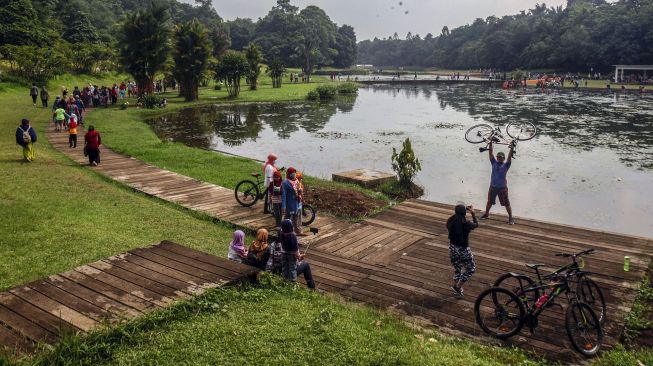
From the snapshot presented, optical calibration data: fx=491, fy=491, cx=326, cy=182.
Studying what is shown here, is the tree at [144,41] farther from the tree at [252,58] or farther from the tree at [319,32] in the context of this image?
the tree at [319,32]

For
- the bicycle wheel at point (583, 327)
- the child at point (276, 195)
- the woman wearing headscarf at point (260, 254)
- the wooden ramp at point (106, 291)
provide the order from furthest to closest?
the child at point (276, 195), the woman wearing headscarf at point (260, 254), the bicycle wheel at point (583, 327), the wooden ramp at point (106, 291)

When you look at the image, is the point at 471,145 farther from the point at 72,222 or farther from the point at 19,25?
the point at 19,25

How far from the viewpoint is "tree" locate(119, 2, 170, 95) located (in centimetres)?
4281

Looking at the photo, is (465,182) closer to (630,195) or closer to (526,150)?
(630,195)

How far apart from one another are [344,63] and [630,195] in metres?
135

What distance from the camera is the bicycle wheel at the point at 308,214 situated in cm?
1270

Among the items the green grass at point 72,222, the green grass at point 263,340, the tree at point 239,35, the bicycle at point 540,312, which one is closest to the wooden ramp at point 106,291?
the green grass at point 263,340

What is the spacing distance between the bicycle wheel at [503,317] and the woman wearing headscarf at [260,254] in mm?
3677

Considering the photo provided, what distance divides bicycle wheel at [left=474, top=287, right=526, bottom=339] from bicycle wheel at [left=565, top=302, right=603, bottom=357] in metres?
0.64

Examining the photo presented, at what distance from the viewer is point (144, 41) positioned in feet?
142

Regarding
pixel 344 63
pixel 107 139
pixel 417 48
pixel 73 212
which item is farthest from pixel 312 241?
pixel 417 48

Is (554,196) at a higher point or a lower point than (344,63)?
lower

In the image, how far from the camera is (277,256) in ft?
28.3

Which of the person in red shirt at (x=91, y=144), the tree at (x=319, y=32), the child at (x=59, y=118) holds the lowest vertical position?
the person in red shirt at (x=91, y=144)
